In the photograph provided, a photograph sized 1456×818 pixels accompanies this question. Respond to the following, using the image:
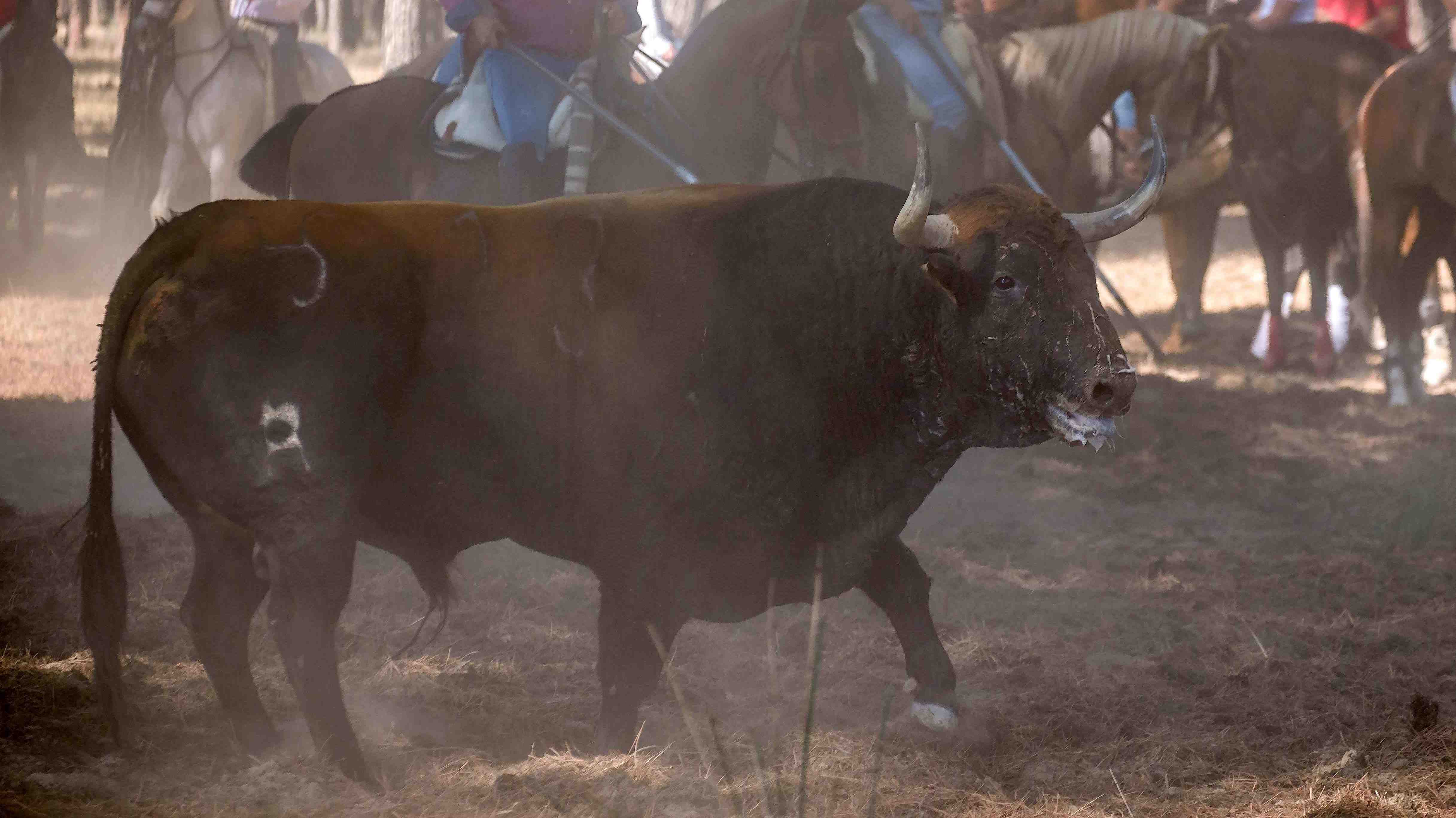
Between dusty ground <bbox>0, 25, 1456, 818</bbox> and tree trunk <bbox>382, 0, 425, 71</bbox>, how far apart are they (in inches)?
160

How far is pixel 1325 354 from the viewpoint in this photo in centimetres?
958

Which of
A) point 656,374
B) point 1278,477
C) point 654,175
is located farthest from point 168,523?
point 1278,477

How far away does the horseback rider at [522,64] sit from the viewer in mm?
6090

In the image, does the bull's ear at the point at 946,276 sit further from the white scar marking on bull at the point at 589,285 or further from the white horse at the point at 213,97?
the white horse at the point at 213,97

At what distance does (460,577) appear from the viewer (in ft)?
17.6

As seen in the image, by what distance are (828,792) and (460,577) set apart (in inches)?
91.2

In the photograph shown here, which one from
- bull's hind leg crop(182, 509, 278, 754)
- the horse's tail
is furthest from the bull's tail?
the horse's tail

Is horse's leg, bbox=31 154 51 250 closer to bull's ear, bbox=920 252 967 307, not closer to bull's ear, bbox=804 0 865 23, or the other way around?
bull's ear, bbox=804 0 865 23

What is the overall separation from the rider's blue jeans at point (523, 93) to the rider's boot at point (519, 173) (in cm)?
3

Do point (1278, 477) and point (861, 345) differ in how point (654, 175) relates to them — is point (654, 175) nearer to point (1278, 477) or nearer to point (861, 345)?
point (861, 345)

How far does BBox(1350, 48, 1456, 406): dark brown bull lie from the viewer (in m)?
8.14

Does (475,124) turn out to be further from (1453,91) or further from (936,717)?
(1453,91)

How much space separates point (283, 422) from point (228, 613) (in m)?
0.64

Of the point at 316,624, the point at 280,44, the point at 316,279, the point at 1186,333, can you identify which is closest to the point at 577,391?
the point at 316,279
